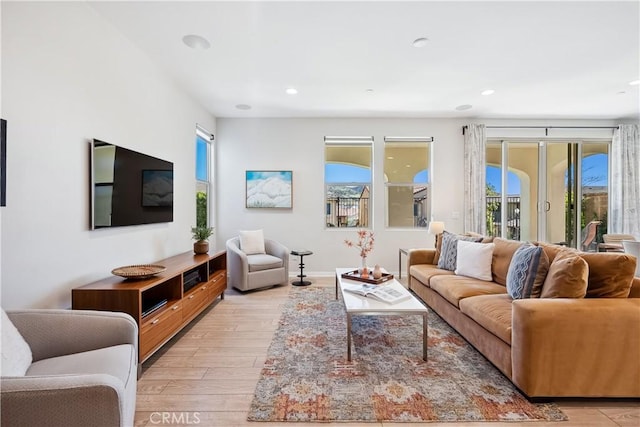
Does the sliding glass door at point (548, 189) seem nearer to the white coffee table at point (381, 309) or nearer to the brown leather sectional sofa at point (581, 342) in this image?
the brown leather sectional sofa at point (581, 342)

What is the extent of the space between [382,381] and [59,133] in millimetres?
2807

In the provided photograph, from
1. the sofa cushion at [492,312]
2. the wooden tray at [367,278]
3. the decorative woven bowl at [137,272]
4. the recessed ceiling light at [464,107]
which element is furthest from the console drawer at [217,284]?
the recessed ceiling light at [464,107]

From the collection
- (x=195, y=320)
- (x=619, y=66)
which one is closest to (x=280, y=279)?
(x=195, y=320)

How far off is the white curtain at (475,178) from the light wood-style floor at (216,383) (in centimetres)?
334

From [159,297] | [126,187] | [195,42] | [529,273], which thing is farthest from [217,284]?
[529,273]

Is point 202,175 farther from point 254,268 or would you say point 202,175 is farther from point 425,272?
point 425,272

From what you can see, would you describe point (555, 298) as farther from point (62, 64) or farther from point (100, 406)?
point (62, 64)

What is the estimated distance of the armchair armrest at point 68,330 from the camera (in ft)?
4.88

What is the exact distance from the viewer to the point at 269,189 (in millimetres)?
4961

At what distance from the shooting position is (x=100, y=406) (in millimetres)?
1062

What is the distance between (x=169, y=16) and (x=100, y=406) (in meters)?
2.67

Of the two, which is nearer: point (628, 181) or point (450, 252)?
point (450, 252)

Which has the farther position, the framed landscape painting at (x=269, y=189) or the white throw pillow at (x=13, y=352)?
the framed landscape painting at (x=269, y=189)

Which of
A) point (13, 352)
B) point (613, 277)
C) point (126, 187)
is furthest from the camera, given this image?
point (126, 187)
